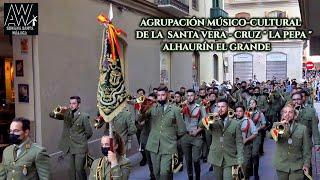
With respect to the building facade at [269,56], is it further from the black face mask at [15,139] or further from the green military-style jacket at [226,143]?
the black face mask at [15,139]

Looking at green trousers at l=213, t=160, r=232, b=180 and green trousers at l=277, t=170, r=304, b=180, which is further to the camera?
green trousers at l=213, t=160, r=232, b=180

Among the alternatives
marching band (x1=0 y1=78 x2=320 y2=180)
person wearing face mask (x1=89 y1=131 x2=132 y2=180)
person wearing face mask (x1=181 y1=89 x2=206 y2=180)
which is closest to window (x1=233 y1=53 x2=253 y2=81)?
marching band (x1=0 y1=78 x2=320 y2=180)

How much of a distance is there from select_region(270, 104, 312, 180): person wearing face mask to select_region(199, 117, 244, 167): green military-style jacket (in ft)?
2.74

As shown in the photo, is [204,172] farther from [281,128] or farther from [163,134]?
[281,128]

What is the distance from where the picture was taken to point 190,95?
40.2ft

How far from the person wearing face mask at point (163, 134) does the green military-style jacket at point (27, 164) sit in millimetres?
3663

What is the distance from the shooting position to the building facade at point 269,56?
43.8 meters

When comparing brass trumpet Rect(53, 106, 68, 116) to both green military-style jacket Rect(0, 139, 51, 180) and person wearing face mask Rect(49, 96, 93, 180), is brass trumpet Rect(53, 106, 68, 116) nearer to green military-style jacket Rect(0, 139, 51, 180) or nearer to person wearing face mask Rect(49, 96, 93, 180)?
person wearing face mask Rect(49, 96, 93, 180)

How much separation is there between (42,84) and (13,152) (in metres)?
A: 4.41

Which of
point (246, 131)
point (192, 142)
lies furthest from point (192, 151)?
point (246, 131)

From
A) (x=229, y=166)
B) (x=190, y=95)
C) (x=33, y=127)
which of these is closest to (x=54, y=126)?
(x=33, y=127)

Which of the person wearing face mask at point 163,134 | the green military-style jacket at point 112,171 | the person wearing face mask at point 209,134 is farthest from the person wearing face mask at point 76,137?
the green military-style jacket at point 112,171

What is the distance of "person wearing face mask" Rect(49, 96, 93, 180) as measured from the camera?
10023mm

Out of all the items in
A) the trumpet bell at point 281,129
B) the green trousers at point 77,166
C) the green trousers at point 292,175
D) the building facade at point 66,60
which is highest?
the building facade at point 66,60
